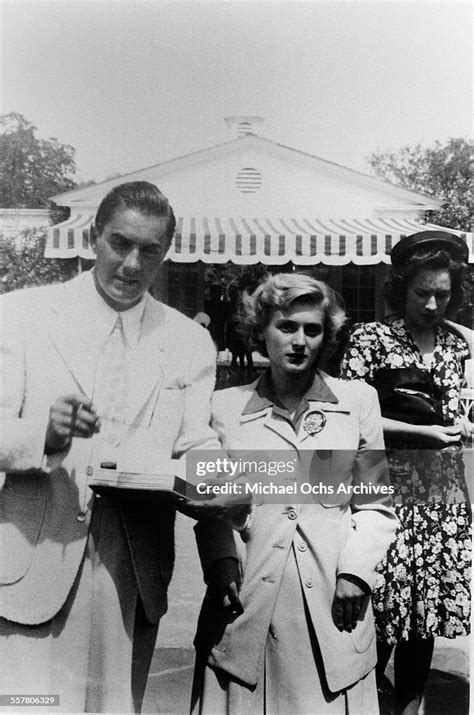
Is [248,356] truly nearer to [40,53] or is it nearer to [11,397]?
[11,397]

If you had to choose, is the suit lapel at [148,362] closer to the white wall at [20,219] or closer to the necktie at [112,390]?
the necktie at [112,390]

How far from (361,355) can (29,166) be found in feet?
5.51

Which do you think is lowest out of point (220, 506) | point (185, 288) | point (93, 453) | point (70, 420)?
point (220, 506)

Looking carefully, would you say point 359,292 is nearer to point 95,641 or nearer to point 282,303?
point 282,303

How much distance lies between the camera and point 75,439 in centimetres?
334

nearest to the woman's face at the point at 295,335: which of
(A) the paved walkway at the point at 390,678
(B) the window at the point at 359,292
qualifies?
(B) the window at the point at 359,292

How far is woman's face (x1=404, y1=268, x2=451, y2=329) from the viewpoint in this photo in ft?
11.6

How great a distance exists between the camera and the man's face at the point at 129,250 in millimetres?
3400

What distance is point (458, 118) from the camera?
3.56 m

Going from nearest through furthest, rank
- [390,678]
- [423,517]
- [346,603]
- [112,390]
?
[346,603] → [112,390] → [423,517] → [390,678]

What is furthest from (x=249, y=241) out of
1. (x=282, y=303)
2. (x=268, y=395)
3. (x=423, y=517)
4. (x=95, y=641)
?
(x=95, y=641)

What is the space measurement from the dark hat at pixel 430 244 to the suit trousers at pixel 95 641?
1662 mm

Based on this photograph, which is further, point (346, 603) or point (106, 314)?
point (106, 314)

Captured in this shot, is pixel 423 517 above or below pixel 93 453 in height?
below
